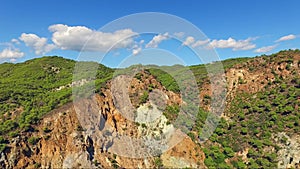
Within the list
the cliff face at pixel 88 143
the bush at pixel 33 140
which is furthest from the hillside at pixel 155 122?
the cliff face at pixel 88 143

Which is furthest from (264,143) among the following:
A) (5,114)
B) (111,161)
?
(5,114)

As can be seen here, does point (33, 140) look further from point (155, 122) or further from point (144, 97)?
point (144, 97)

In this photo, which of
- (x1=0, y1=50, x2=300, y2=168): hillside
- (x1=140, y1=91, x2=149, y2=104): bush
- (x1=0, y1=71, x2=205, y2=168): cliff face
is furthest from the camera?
(x1=140, y1=91, x2=149, y2=104): bush

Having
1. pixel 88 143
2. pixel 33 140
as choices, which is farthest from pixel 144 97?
pixel 33 140

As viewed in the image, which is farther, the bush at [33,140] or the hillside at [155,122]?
the hillside at [155,122]

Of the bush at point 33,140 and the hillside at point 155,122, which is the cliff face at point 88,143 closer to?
the bush at point 33,140

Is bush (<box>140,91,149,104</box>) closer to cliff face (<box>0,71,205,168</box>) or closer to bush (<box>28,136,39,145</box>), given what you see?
cliff face (<box>0,71,205,168</box>)

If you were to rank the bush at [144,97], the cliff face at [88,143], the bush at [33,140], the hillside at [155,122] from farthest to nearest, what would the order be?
the bush at [144,97]
the hillside at [155,122]
the bush at [33,140]
the cliff face at [88,143]

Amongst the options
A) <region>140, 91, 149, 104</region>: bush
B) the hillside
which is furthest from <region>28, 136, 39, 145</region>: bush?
<region>140, 91, 149, 104</region>: bush

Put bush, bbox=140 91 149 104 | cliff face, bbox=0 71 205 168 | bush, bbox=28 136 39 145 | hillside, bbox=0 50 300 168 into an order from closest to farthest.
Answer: cliff face, bbox=0 71 205 168 → bush, bbox=28 136 39 145 → hillside, bbox=0 50 300 168 → bush, bbox=140 91 149 104
